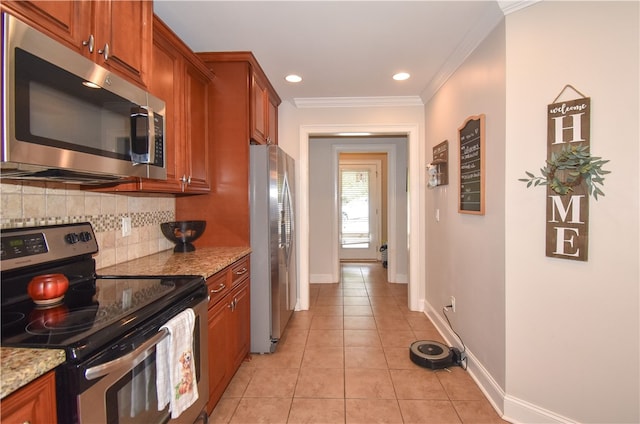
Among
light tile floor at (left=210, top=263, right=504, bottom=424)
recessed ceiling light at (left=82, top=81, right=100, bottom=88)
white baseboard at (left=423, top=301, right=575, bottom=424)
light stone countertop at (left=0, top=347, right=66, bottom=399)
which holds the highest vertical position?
recessed ceiling light at (left=82, top=81, right=100, bottom=88)

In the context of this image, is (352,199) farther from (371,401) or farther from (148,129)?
(148,129)

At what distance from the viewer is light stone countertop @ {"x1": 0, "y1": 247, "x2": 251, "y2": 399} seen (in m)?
0.82

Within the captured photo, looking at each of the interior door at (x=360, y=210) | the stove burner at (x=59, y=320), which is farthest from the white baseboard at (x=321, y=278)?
the stove burner at (x=59, y=320)

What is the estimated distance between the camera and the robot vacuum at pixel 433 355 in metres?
2.52

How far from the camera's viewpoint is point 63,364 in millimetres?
946

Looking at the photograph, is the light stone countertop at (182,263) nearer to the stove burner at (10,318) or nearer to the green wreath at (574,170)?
the stove burner at (10,318)

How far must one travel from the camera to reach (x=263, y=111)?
10.2 ft

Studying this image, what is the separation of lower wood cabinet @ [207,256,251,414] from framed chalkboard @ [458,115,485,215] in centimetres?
171

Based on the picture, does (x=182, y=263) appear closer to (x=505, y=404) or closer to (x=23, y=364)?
(x=23, y=364)

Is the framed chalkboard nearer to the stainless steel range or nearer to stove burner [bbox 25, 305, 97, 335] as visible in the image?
the stainless steel range

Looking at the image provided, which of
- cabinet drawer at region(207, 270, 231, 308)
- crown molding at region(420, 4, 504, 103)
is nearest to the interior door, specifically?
crown molding at region(420, 4, 504, 103)

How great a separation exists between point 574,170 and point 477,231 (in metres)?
0.79

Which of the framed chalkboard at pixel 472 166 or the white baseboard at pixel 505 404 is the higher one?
the framed chalkboard at pixel 472 166

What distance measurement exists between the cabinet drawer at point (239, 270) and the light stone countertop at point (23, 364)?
4.47ft
